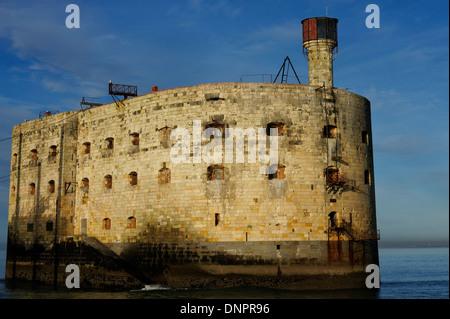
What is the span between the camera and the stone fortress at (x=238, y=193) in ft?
108

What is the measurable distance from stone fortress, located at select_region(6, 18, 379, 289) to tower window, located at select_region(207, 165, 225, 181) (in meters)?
0.07

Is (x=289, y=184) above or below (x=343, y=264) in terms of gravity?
above

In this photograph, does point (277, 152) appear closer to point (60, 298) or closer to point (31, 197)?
point (60, 298)

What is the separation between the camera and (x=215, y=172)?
34.3m

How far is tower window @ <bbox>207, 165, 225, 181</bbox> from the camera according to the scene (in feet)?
112

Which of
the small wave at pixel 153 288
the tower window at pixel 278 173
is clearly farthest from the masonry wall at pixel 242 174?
the small wave at pixel 153 288

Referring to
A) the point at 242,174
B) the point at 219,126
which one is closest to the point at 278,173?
the point at 242,174

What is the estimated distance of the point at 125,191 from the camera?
3759 cm

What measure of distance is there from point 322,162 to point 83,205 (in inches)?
702

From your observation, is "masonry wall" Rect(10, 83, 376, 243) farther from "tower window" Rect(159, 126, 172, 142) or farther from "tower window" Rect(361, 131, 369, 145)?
"tower window" Rect(361, 131, 369, 145)

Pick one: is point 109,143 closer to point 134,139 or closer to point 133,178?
point 134,139

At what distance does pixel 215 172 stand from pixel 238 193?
2.06m

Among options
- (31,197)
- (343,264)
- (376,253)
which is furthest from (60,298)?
(376,253)

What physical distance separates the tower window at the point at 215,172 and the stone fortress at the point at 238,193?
7cm
